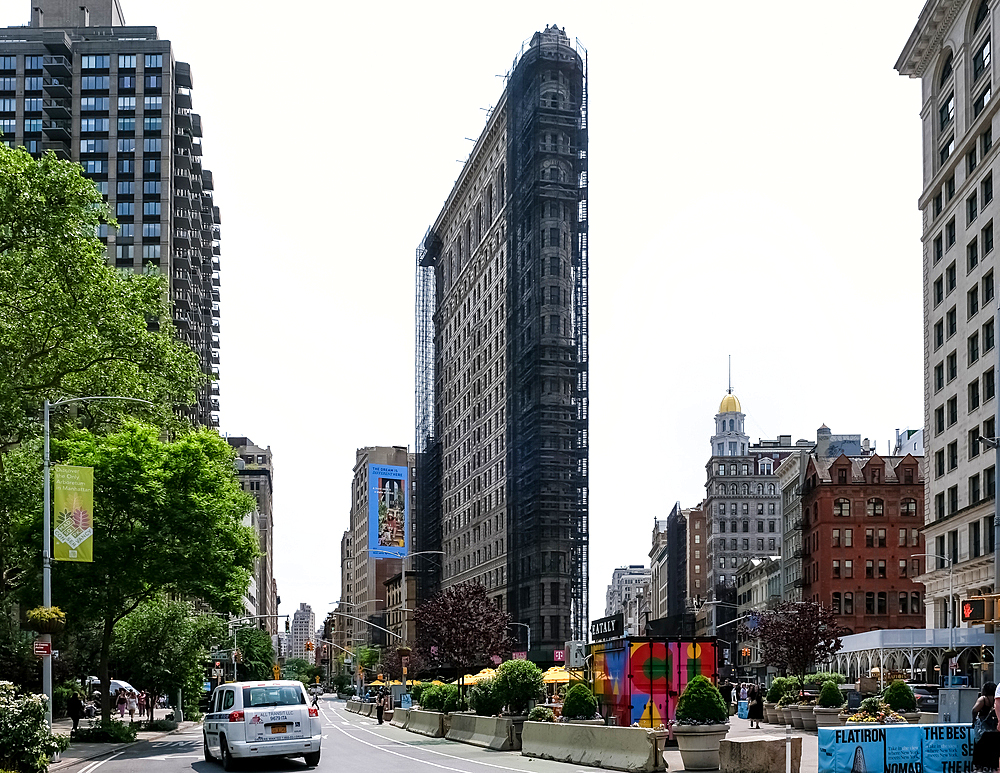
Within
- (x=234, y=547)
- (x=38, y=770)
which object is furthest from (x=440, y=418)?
(x=38, y=770)

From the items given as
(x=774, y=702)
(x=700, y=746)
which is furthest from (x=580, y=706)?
(x=774, y=702)

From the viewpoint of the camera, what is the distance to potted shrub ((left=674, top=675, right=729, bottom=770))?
26344mm

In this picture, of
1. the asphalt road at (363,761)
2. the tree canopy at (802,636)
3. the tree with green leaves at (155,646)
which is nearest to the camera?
the asphalt road at (363,761)

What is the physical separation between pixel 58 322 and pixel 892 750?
98.8ft

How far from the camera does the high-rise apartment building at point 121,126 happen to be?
123188 millimetres

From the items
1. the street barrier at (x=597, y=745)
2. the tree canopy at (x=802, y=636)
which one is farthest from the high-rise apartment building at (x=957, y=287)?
the street barrier at (x=597, y=745)

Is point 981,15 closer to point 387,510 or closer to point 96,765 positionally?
point 96,765

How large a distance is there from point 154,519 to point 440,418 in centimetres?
10440

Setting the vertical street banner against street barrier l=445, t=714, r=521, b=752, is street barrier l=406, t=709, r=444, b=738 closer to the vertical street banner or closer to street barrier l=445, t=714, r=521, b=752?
street barrier l=445, t=714, r=521, b=752

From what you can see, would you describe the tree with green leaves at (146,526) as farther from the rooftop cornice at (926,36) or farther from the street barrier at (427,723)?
the rooftop cornice at (926,36)

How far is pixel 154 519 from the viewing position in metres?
43.7

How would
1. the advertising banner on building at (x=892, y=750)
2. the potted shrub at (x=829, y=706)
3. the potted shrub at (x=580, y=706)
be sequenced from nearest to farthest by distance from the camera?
the advertising banner on building at (x=892, y=750) < the potted shrub at (x=580, y=706) < the potted shrub at (x=829, y=706)

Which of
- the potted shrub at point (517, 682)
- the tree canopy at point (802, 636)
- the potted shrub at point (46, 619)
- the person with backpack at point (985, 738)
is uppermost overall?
the potted shrub at point (46, 619)

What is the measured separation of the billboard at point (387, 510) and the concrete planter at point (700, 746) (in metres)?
104
